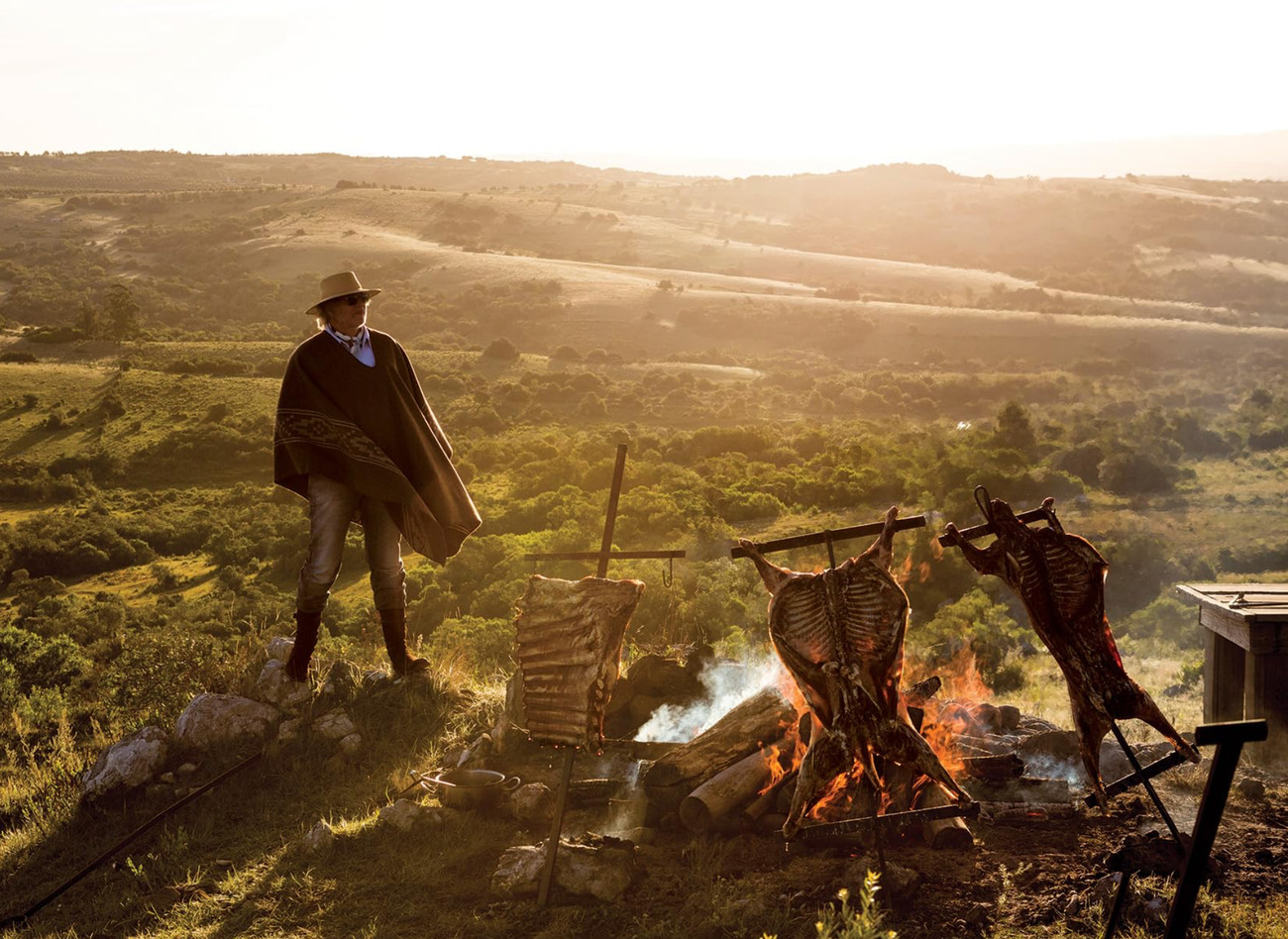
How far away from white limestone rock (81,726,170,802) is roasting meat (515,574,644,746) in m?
2.61

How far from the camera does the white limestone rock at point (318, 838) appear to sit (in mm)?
5449

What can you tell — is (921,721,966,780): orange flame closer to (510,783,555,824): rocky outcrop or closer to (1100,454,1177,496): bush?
(510,783,555,824): rocky outcrop

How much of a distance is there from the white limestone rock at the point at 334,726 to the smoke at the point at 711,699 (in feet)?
5.86

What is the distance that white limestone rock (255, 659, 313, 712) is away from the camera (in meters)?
6.82

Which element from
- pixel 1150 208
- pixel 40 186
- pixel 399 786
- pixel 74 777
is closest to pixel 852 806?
pixel 399 786

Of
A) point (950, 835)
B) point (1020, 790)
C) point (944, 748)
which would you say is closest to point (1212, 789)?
point (950, 835)

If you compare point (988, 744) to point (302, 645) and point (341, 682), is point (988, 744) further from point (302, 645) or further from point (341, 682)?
point (302, 645)

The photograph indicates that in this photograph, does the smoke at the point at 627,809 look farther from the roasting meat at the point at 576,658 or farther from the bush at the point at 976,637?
the bush at the point at 976,637

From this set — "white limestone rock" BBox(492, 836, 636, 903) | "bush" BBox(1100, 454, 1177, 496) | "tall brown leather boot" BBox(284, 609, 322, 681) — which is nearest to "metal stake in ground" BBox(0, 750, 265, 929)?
"tall brown leather boot" BBox(284, 609, 322, 681)

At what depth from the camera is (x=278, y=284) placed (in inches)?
2758

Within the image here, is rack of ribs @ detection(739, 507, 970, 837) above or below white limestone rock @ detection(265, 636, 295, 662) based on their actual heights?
above

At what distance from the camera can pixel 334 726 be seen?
6.63m

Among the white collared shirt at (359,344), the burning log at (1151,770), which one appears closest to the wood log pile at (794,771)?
the burning log at (1151,770)

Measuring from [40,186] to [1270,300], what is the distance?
113495mm
